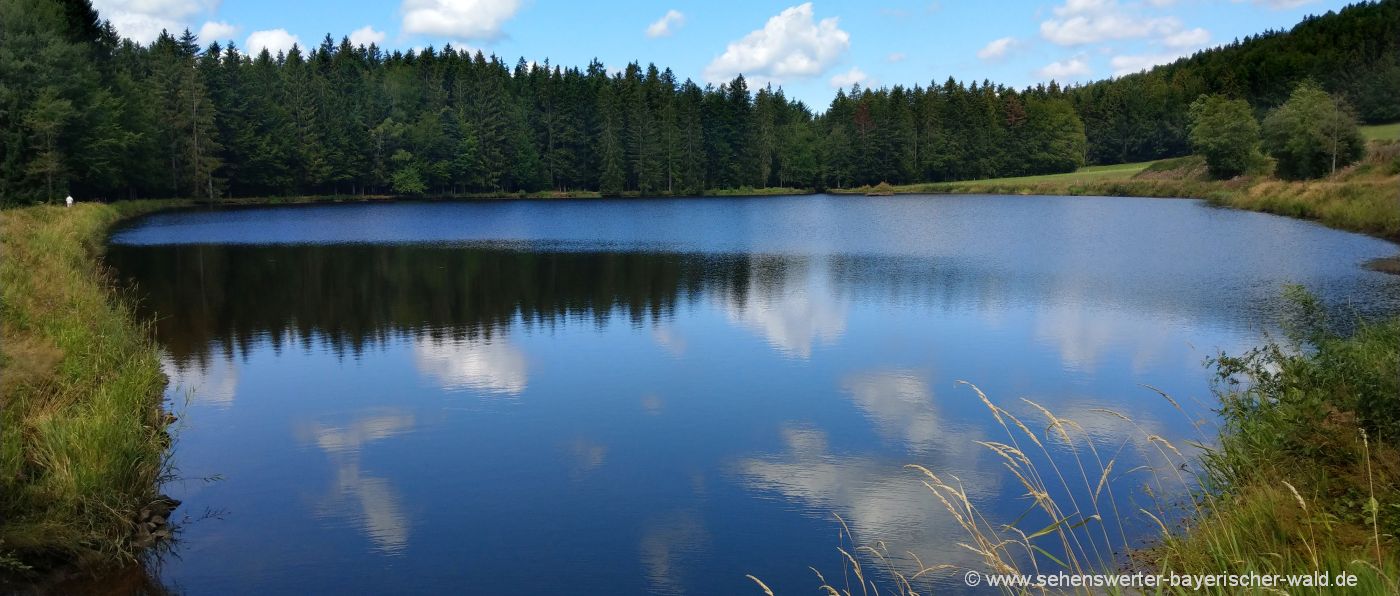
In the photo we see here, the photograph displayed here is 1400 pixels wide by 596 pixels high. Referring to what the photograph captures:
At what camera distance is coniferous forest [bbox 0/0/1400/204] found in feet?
194

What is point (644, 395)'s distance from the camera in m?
14.5

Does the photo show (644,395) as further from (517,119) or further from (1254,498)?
(517,119)

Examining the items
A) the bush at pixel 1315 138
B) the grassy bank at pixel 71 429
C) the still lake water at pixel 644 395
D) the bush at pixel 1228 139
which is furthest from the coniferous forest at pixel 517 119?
the grassy bank at pixel 71 429

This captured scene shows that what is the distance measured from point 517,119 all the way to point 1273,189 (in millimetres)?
75002

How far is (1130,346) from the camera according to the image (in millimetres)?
17766

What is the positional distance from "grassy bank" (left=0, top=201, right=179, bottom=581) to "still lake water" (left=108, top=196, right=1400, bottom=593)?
62 centimetres

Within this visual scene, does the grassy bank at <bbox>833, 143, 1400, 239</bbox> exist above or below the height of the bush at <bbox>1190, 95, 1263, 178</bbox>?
below

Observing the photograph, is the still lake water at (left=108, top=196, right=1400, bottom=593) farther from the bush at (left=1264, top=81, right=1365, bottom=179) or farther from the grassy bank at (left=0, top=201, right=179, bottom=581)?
the bush at (left=1264, top=81, right=1365, bottom=179)

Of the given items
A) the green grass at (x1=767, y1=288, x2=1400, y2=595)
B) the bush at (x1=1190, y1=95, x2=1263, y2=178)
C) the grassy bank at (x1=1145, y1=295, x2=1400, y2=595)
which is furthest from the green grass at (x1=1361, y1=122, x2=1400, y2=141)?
the grassy bank at (x1=1145, y1=295, x2=1400, y2=595)

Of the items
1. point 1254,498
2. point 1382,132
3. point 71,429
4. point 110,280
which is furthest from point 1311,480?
point 1382,132

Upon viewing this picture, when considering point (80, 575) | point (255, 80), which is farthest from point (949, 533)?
point (255, 80)

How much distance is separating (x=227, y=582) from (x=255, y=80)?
94.7m

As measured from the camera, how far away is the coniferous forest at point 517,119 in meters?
59.2

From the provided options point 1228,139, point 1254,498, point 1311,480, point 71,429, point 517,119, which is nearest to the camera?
point 1254,498
